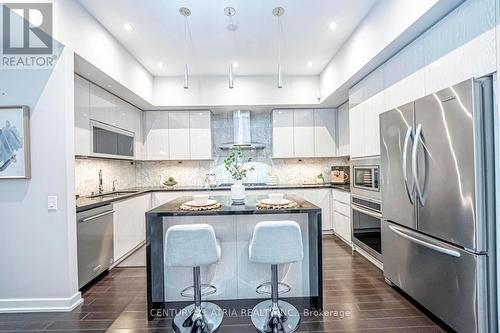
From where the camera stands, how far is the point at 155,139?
507 centimetres

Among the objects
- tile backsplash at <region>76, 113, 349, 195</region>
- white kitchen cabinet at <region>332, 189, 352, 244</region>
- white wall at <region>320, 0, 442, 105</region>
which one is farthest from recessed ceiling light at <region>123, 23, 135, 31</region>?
white kitchen cabinet at <region>332, 189, 352, 244</region>

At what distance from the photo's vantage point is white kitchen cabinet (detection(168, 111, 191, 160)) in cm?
507

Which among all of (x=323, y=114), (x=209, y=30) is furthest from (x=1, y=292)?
(x=323, y=114)

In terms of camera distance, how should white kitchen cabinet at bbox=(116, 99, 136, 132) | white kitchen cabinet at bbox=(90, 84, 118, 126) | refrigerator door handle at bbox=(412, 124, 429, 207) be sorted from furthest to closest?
white kitchen cabinet at bbox=(116, 99, 136, 132) < white kitchen cabinet at bbox=(90, 84, 118, 126) < refrigerator door handle at bbox=(412, 124, 429, 207)

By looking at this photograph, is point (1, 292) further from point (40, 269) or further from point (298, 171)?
point (298, 171)

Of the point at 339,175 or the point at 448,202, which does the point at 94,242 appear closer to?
the point at 448,202

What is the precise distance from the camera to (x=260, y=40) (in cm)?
352

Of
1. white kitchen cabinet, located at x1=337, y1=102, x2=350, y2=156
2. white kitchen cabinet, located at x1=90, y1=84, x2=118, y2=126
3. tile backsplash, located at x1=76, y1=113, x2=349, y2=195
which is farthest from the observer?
tile backsplash, located at x1=76, y1=113, x2=349, y2=195

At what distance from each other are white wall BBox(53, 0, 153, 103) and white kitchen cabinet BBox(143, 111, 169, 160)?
0.93 metres

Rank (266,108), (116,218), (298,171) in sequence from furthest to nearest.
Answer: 1. (298,171)
2. (266,108)
3. (116,218)

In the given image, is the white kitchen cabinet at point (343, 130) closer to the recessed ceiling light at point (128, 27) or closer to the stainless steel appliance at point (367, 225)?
the stainless steel appliance at point (367, 225)

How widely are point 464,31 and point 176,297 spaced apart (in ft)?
10.6

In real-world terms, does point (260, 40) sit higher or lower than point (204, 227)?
higher

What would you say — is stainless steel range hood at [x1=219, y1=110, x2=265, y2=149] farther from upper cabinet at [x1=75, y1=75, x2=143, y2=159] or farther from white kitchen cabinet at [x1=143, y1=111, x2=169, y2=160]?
upper cabinet at [x1=75, y1=75, x2=143, y2=159]
